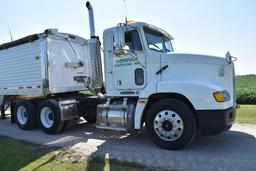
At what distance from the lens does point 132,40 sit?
6.80 meters

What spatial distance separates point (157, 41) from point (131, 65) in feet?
3.30

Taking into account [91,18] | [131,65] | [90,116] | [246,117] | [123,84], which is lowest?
[246,117]

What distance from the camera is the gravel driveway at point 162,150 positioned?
16.7ft

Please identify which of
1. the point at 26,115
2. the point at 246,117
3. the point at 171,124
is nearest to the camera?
the point at 171,124

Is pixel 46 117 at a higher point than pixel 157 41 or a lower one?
lower

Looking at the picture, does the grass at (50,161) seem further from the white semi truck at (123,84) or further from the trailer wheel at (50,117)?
the trailer wheel at (50,117)

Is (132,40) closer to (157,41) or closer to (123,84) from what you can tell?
(157,41)

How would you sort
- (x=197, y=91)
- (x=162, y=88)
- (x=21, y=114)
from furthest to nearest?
(x=21, y=114)
(x=162, y=88)
(x=197, y=91)

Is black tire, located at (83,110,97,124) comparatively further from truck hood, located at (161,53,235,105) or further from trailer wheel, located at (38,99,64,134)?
truck hood, located at (161,53,235,105)

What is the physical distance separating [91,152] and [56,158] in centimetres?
79

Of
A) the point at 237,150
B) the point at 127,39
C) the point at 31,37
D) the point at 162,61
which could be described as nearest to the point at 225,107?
the point at 237,150

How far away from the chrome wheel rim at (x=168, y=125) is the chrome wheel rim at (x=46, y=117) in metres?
3.89

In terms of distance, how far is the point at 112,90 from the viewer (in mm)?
7273

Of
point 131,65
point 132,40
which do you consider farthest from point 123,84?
point 132,40
